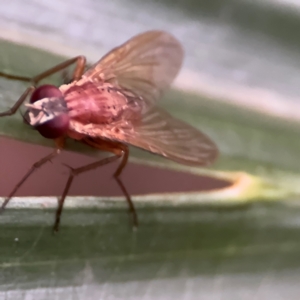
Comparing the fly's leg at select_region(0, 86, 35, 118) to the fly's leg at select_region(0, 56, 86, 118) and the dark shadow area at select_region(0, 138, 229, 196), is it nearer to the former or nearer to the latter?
the fly's leg at select_region(0, 56, 86, 118)

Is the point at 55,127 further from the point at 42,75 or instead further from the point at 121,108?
the point at 121,108

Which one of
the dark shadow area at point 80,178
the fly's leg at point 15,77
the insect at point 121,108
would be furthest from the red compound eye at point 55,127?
the dark shadow area at point 80,178

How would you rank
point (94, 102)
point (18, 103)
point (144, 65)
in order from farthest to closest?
point (144, 65) < point (94, 102) < point (18, 103)

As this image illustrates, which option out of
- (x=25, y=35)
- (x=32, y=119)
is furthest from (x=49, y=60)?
(x=32, y=119)

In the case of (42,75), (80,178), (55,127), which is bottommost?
(80,178)

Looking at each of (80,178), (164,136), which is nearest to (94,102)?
(164,136)

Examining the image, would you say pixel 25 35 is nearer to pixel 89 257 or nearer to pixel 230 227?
pixel 89 257

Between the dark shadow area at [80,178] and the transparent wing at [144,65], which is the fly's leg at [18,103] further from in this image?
the dark shadow area at [80,178]

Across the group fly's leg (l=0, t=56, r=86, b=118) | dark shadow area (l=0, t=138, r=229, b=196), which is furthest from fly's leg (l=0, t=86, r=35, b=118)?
dark shadow area (l=0, t=138, r=229, b=196)
